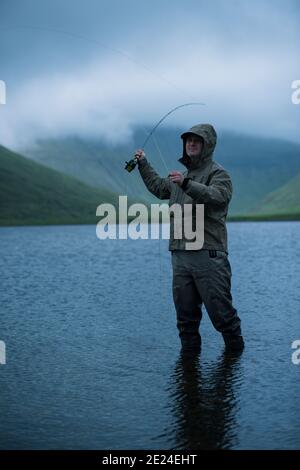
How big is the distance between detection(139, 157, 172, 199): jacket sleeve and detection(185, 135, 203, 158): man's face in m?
0.54

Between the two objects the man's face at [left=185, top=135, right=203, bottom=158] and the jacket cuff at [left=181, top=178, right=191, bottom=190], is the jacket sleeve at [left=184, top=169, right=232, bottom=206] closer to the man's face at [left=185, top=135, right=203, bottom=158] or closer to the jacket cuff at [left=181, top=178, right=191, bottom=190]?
the jacket cuff at [left=181, top=178, right=191, bottom=190]

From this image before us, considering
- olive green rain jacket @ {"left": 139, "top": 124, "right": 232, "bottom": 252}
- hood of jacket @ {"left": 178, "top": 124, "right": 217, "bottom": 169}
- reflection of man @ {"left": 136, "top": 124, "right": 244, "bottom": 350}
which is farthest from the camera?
hood of jacket @ {"left": 178, "top": 124, "right": 217, "bottom": 169}

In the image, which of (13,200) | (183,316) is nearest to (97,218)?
(13,200)

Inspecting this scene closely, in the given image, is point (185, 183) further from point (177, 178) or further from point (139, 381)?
point (139, 381)

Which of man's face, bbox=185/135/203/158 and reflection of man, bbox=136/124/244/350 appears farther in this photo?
man's face, bbox=185/135/203/158

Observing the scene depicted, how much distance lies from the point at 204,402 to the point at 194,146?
3.53 metres

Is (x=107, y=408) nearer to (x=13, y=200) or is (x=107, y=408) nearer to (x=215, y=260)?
(x=215, y=260)

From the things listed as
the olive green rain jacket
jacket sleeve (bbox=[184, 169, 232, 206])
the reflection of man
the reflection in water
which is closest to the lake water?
the reflection in water

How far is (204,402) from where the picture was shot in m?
6.75

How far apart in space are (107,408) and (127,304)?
8.38 m

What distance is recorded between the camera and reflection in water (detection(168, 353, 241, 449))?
5637mm

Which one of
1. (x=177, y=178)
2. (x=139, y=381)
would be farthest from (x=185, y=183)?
(x=139, y=381)

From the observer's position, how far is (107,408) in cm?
666
